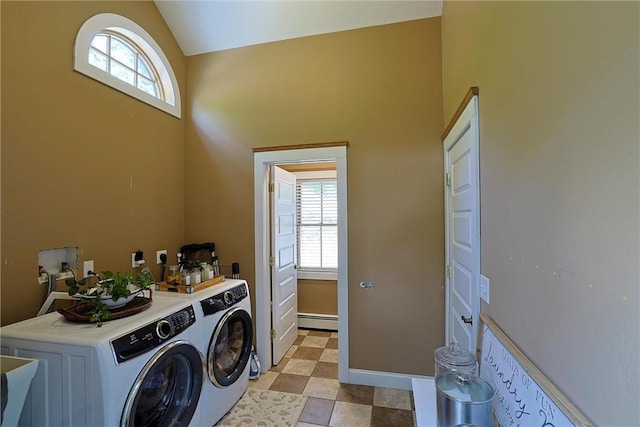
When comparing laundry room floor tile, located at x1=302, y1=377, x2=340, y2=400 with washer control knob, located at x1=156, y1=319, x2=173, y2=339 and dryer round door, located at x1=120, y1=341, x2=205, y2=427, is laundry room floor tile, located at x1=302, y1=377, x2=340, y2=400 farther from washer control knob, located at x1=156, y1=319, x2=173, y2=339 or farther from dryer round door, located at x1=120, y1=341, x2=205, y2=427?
washer control knob, located at x1=156, y1=319, x2=173, y2=339

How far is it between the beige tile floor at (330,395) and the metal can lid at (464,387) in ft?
4.48

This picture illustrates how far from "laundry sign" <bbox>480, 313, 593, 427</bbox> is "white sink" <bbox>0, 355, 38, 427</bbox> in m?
1.83

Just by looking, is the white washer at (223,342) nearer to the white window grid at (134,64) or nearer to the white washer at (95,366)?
the white washer at (95,366)

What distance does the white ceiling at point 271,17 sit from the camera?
239 centimetres

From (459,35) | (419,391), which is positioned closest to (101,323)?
(419,391)

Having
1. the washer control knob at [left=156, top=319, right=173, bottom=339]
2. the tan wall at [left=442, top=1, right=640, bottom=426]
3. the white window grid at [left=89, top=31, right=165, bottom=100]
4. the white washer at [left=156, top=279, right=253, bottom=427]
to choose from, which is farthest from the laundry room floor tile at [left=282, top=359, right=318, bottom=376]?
the white window grid at [left=89, top=31, right=165, bottom=100]

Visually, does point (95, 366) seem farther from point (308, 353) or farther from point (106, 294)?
point (308, 353)

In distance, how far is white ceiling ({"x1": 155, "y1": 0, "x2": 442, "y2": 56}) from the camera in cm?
239

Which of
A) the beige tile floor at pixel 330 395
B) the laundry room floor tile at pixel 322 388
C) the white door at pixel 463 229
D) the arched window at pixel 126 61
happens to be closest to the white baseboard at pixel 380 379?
the beige tile floor at pixel 330 395

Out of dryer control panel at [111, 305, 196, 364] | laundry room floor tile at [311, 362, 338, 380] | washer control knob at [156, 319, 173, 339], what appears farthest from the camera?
laundry room floor tile at [311, 362, 338, 380]

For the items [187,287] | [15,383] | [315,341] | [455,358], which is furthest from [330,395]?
[15,383]

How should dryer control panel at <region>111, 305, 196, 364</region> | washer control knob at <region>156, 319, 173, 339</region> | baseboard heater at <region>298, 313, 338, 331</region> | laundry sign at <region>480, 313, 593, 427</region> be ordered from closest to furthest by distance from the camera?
laundry sign at <region>480, 313, 593, 427</region>
dryer control panel at <region>111, 305, 196, 364</region>
washer control knob at <region>156, 319, 173, 339</region>
baseboard heater at <region>298, 313, 338, 331</region>

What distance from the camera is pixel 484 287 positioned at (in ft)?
4.38

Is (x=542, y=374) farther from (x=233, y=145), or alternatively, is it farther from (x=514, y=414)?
(x=233, y=145)
